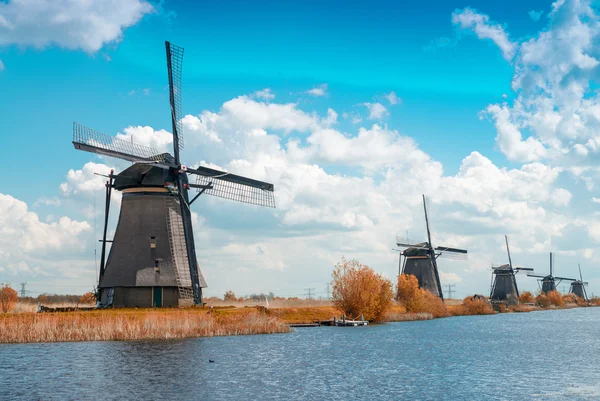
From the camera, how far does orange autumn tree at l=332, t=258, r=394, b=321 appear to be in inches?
2183

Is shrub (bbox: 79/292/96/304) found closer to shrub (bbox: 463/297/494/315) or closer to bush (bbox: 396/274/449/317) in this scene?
bush (bbox: 396/274/449/317)

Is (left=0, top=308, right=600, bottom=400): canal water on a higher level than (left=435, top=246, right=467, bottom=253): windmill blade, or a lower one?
lower

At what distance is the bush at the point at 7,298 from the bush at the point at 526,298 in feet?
293

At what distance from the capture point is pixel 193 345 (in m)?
34.4

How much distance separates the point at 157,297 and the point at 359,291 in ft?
68.2

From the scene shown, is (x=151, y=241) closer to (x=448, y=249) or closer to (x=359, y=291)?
(x=359, y=291)

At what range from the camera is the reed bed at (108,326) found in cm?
3388

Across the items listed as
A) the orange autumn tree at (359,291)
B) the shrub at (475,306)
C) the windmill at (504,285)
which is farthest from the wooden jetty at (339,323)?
the windmill at (504,285)

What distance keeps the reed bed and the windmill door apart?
108 inches

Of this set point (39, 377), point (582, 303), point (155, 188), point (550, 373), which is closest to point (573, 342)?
point (550, 373)

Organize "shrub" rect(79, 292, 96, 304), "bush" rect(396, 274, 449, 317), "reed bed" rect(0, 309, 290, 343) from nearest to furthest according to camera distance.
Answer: "reed bed" rect(0, 309, 290, 343), "shrub" rect(79, 292, 96, 304), "bush" rect(396, 274, 449, 317)

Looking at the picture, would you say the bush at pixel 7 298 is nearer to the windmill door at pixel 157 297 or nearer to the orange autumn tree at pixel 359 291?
the windmill door at pixel 157 297

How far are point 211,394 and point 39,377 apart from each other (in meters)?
7.42

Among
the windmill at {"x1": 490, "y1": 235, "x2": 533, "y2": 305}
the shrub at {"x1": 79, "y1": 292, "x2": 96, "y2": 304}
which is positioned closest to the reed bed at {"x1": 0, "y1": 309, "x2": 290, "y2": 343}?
the shrub at {"x1": 79, "y1": 292, "x2": 96, "y2": 304}
